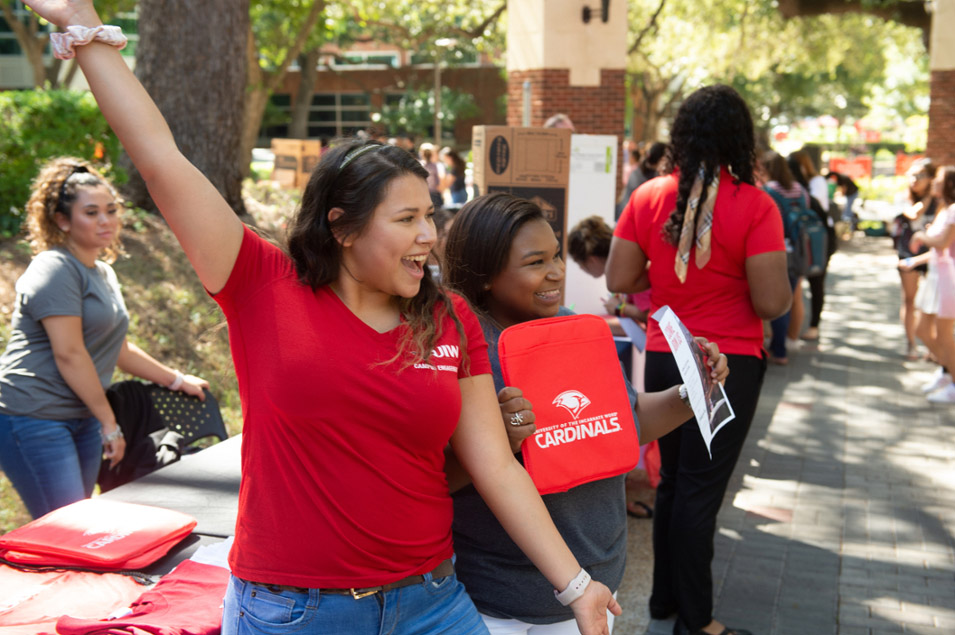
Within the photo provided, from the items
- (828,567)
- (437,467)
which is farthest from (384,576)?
(828,567)

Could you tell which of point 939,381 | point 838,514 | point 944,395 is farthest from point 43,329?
point 939,381

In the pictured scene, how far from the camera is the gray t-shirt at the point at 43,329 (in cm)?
347

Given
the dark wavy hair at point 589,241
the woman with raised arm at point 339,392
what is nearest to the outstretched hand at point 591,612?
the woman with raised arm at point 339,392

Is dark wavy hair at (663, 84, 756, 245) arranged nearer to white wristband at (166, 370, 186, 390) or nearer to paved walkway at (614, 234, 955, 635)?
paved walkway at (614, 234, 955, 635)

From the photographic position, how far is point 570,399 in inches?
88.3

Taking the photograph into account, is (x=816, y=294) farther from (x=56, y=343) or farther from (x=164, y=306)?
(x=56, y=343)

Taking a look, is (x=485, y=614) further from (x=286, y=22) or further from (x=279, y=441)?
(x=286, y=22)

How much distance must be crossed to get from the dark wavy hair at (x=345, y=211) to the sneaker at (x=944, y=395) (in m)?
7.01

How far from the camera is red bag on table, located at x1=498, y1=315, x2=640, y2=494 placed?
216 cm

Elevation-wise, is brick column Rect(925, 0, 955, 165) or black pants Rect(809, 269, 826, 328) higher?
brick column Rect(925, 0, 955, 165)

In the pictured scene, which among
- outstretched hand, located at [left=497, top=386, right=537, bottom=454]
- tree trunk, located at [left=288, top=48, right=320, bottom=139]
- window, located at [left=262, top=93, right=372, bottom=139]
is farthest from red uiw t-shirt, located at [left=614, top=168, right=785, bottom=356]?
window, located at [left=262, top=93, right=372, bottom=139]

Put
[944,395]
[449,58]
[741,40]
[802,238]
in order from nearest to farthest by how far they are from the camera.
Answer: [944,395], [802,238], [741,40], [449,58]

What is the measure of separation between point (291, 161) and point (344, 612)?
16.3 m

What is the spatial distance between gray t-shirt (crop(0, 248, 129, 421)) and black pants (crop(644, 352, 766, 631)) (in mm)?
2281
